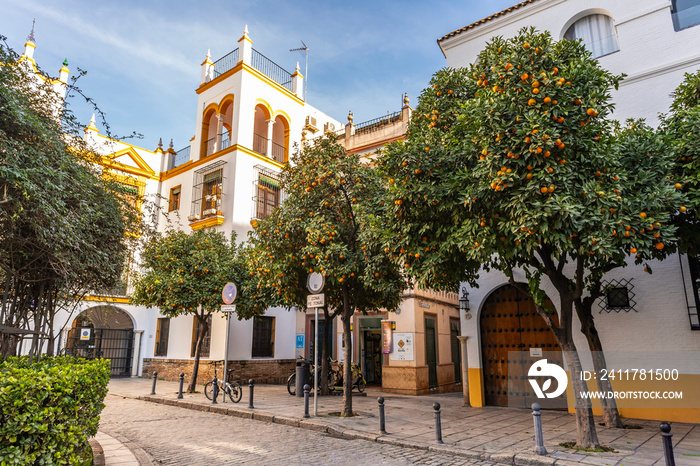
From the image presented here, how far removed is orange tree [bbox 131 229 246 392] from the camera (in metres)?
15.2

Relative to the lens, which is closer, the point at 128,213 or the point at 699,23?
the point at 128,213

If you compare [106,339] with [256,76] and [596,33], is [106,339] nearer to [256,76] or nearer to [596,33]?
[256,76]

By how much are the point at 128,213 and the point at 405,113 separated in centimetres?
1411

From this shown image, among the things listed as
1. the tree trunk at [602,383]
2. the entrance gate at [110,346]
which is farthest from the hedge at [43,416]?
the entrance gate at [110,346]

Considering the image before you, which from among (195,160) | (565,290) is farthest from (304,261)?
(195,160)

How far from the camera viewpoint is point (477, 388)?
1238 cm

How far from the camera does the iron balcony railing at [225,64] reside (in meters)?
23.0

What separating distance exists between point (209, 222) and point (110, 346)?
30.9 feet

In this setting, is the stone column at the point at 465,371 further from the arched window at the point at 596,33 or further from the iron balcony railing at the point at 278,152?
the iron balcony railing at the point at 278,152

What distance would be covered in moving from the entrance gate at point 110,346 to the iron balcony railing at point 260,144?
11629 millimetres

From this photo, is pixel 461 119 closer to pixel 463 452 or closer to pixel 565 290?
pixel 565 290

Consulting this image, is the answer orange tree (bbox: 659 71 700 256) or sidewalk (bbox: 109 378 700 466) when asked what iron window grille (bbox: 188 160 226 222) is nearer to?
sidewalk (bbox: 109 378 700 466)

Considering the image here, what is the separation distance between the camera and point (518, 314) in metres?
12.4

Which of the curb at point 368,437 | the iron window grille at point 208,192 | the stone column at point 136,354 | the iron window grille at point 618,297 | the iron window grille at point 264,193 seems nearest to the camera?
the curb at point 368,437
